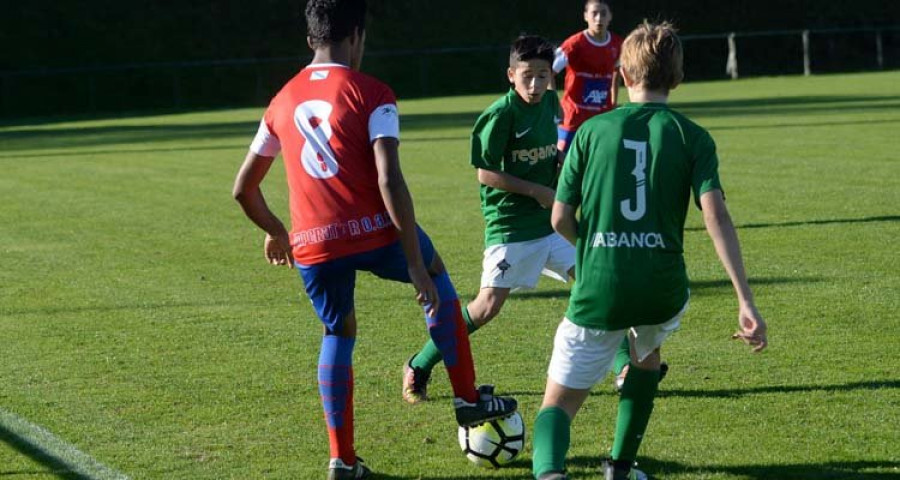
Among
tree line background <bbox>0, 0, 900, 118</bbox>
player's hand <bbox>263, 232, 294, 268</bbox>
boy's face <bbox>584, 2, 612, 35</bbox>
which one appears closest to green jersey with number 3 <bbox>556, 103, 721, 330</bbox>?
player's hand <bbox>263, 232, 294, 268</bbox>

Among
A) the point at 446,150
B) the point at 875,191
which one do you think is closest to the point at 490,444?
the point at 875,191

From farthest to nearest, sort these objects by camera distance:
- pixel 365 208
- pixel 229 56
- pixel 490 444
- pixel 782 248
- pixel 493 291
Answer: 1. pixel 229 56
2. pixel 782 248
3. pixel 493 291
4. pixel 490 444
5. pixel 365 208

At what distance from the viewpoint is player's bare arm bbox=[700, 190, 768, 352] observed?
4.11m

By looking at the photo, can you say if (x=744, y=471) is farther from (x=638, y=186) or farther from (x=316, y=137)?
(x=316, y=137)

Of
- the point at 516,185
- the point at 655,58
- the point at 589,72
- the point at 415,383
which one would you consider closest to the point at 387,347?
the point at 415,383

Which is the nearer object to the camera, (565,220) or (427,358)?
(565,220)

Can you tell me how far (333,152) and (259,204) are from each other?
491mm

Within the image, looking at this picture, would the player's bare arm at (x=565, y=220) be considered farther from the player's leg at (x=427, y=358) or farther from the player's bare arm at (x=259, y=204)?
the player's leg at (x=427, y=358)

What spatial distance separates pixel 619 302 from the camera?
429cm

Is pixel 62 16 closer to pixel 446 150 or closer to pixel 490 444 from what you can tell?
pixel 446 150

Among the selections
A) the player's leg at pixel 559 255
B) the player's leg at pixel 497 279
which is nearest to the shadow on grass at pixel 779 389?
the player's leg at pixel 559 255

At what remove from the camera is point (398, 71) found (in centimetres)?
4128

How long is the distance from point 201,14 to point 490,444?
3942cm

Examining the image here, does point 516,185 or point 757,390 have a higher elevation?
point 516,185
